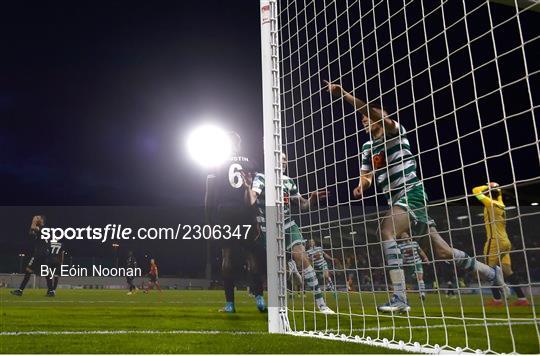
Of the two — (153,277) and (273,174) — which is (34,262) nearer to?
(153,277)

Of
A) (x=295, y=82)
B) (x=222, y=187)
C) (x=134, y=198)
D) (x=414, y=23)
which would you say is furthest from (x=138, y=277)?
(x=414, y=23)

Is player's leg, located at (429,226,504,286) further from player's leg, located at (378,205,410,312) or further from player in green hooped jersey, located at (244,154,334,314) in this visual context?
player in green hooped jersey, located at (244,154,334,314)

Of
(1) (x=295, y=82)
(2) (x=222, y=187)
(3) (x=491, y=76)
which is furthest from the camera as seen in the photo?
(2) (x=222, y=187)

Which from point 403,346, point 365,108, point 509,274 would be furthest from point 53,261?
point 403,346

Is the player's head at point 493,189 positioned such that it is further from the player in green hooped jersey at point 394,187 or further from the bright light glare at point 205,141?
the bright light glare at point 205,141

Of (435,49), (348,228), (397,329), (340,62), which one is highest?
(340,62)

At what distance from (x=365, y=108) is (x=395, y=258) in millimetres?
1163

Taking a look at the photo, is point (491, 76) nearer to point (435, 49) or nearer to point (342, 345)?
point (435, 49)

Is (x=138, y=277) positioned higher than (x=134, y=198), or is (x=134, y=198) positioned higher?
(x=134, y=198)

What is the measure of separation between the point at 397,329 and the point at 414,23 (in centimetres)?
237

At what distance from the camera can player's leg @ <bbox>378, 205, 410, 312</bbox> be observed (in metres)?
3.79

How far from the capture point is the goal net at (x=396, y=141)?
3047 millimetres

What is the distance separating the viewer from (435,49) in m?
3.36

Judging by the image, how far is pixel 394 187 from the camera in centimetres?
409
